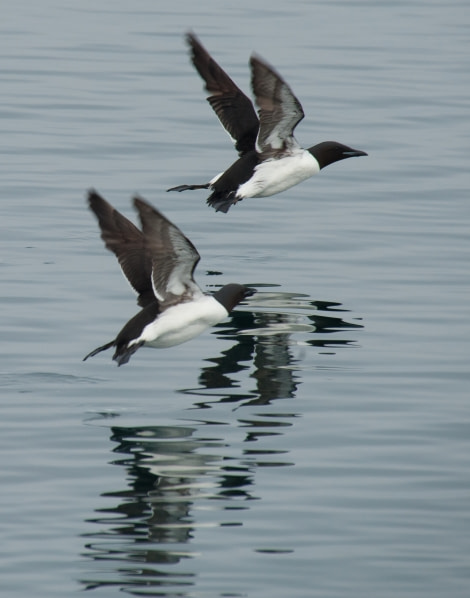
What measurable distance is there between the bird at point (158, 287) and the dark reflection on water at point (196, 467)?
1.40 ft

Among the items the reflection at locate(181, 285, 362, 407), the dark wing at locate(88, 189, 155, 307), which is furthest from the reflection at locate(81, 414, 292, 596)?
the dark wing at locate(88, 189, 155, 307)

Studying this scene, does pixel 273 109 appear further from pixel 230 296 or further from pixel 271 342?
pixel 230 296

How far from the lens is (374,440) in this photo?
381 inches

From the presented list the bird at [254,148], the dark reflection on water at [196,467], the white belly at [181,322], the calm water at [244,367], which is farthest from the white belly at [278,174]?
the white belly at [181,322]

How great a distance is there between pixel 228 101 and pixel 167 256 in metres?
5.72

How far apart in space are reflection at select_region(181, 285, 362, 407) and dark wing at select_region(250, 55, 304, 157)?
200 centimetres

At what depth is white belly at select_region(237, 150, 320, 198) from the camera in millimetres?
15375

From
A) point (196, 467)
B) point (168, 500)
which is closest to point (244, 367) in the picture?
point (196, 467)

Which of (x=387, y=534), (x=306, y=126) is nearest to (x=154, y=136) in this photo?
(x=306, y=126)

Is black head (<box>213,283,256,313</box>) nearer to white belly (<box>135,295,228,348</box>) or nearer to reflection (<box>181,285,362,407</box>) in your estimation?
white belly (<box>135,295,228,348</box>)

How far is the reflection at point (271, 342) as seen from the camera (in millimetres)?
10789

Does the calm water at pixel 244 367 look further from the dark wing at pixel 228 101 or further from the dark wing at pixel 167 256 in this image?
the dark wing at pixel 228 101

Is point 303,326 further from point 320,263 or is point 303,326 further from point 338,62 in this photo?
point 338,62

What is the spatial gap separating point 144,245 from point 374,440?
6.81 feet
